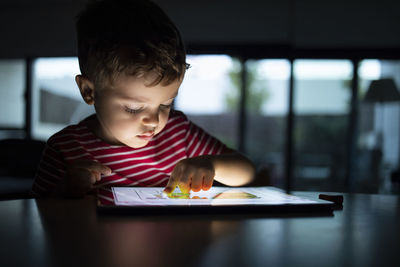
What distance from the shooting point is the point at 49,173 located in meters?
0.85

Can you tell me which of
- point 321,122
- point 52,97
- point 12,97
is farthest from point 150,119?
point 12,97

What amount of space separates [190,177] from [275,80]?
537 centimetres

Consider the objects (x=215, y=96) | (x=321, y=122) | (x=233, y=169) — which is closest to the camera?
(x=233, y=169)

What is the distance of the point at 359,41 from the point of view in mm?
5422

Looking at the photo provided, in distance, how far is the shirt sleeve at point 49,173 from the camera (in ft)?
2.69

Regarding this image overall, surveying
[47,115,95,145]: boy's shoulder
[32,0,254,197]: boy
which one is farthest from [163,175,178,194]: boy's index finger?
[47,115,95,145]: boy's shoulder

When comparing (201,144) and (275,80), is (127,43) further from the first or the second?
(275,80)

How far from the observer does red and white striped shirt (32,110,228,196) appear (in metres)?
0.86

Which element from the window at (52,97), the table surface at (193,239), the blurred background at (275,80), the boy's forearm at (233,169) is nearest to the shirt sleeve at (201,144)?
the boy's forearm at (233,169)

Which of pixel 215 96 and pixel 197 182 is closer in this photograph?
pixel 197 182

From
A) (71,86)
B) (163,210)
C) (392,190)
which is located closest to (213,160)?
(163,210)

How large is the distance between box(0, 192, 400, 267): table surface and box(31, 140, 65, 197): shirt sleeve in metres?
0.32

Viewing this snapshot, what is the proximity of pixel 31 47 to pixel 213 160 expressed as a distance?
611cm

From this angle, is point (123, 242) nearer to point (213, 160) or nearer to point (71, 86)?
point (213, 160)
